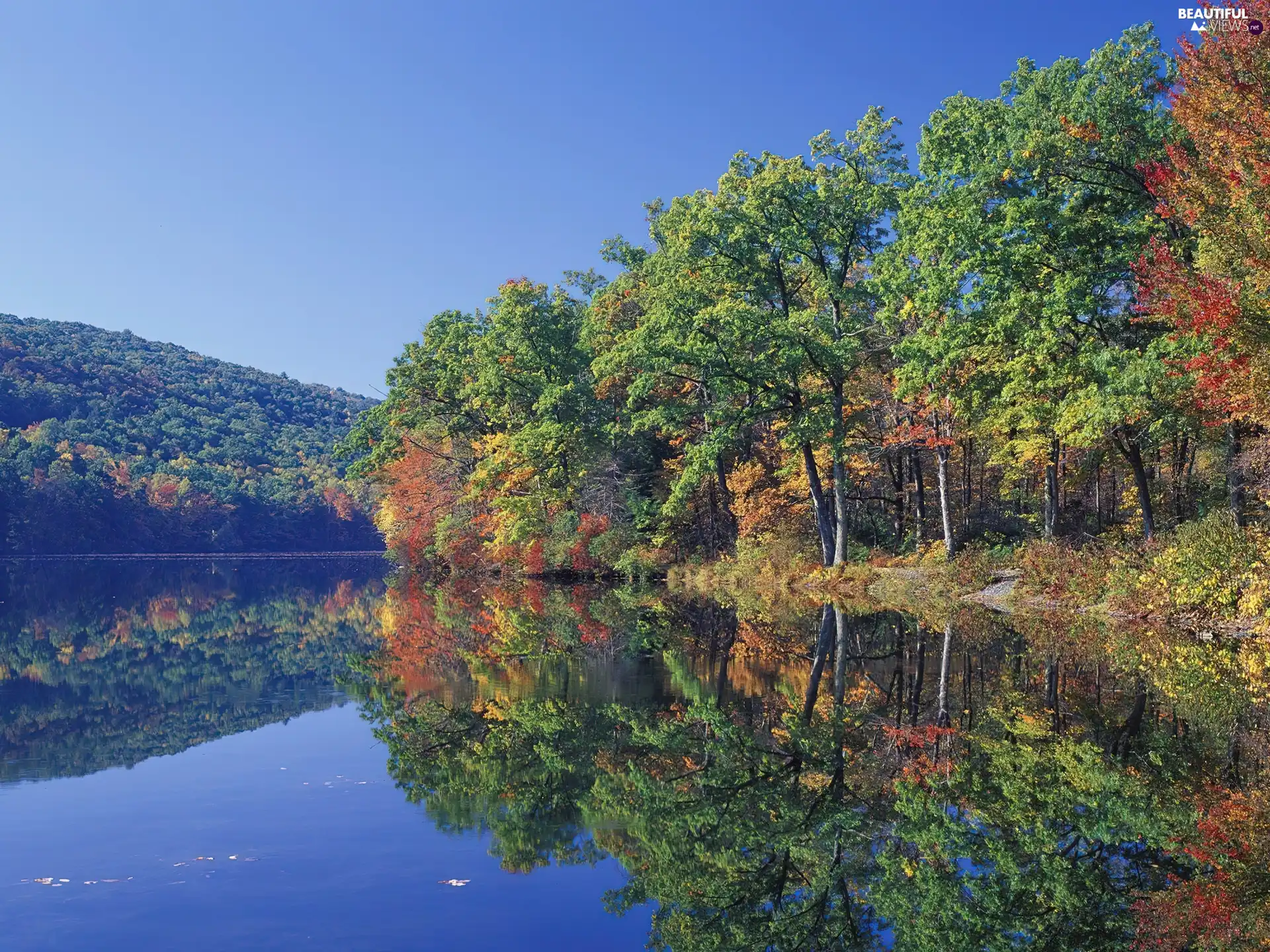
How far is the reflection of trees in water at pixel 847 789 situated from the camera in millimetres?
6062

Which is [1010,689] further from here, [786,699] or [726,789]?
[726,789]

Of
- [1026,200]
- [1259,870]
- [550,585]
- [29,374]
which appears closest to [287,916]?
[1259,870]

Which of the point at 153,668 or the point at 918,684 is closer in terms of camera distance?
the point at 918,684

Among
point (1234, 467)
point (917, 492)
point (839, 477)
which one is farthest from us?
point (917, 492)

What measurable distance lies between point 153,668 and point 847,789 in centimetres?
1474

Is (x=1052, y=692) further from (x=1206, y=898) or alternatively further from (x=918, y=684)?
(x=1206, y=898)

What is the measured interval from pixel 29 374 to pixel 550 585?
102299 mm

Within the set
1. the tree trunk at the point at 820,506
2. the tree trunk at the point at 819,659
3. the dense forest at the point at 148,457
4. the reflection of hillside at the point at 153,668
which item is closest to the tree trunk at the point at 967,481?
the tree trunk at the point at 820,506

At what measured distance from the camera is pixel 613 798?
8.42 meters

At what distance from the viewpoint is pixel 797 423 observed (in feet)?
104

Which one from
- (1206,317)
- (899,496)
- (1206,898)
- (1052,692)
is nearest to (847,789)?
(1206,898)

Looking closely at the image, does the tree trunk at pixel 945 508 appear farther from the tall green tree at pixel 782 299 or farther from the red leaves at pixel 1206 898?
the red leaves at pixel 1206 898

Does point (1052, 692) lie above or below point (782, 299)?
below

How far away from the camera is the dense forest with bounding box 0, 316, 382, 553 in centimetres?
11119
